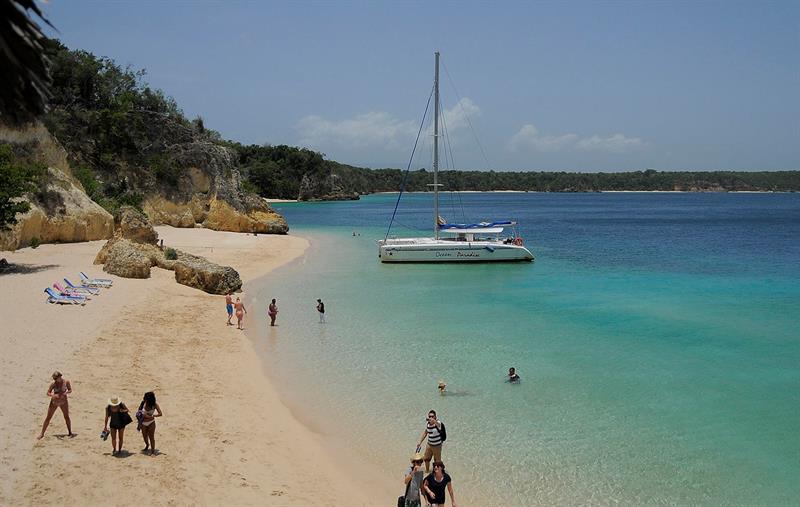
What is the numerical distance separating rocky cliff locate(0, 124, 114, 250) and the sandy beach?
23.4 ft

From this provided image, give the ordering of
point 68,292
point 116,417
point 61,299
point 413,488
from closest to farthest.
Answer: point 413,488
point 116,417
point 61,299
point 68,292

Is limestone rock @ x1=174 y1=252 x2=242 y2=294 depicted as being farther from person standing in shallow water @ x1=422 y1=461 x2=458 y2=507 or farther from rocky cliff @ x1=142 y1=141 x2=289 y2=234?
rocky cliff @ x1=142 y1=141 x2=289 y2=234

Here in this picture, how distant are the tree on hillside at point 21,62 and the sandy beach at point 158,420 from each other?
202 inches

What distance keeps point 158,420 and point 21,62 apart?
7.57 meters

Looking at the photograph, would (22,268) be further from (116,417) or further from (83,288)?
(116,417)

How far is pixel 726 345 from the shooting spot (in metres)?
17.8

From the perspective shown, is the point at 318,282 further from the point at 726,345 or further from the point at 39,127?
the point at 726,345

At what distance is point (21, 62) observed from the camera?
504cm

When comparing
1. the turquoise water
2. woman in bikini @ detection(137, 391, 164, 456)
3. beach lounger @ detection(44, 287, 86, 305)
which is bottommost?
the turquoise water

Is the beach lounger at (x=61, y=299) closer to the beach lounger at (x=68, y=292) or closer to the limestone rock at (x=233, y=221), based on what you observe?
the beach lounger at (x=68, y=292)

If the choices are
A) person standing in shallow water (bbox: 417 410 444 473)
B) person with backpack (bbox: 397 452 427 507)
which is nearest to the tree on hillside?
person with backpack (bbox: 397 452 427 507)

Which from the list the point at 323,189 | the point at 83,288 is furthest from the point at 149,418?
the point at 323,189

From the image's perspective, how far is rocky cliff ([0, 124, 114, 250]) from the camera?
2653cm

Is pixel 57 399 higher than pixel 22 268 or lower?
lower
